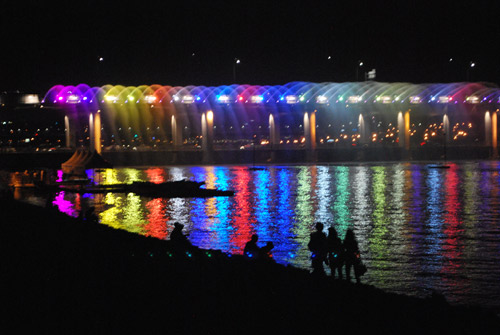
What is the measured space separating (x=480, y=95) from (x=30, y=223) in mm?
94862

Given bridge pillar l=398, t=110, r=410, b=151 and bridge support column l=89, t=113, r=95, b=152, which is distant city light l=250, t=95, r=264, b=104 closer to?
bridge pillar l=398, t=110, r=410, b=151

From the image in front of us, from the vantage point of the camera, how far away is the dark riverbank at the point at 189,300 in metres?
8.06

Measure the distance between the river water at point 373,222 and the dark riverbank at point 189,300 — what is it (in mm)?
4372

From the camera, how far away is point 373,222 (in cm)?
2661

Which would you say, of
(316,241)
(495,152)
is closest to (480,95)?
(495,152)

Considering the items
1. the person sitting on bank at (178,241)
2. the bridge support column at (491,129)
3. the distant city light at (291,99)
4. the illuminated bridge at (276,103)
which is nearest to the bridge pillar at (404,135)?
the illuminated bridge at (276,103)

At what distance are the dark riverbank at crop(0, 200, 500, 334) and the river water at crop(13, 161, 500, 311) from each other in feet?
14.3

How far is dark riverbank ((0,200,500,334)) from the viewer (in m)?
8.06

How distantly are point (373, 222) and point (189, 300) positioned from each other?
58.7 ft

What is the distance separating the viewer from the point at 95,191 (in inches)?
1655

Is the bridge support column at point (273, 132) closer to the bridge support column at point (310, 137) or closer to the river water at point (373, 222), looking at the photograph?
the bridge support column at point (310, 137)

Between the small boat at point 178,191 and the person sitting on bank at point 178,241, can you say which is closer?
the person sitting on bank at point 178,241

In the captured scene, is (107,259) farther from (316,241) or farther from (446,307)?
(446,307)

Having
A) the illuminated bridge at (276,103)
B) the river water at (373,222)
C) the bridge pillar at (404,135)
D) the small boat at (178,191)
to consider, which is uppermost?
the illuminated bridge at (276,103)
